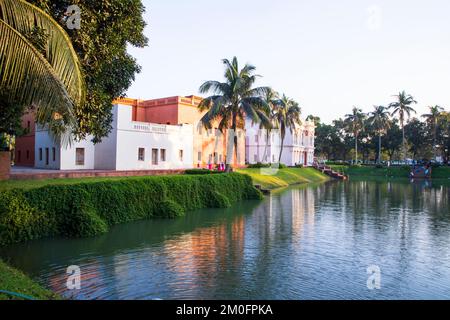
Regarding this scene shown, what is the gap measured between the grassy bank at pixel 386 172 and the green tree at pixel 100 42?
58.9 m

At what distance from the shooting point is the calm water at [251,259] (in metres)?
9.09

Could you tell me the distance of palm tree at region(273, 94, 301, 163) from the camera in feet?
174

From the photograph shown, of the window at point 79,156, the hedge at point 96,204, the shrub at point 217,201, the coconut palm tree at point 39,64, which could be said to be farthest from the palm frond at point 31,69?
the window at point 79,156

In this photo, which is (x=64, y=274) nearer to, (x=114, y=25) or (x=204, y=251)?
(x=204, y=251)

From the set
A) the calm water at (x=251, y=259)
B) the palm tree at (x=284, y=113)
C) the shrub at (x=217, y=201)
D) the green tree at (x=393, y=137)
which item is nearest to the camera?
the calm water at (x=251, y=259)

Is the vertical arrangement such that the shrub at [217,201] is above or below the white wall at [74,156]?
below

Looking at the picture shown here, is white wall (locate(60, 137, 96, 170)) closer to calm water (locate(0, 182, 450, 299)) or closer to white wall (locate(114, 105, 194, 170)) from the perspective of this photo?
white wall (locate(114, 105, 194, 170))

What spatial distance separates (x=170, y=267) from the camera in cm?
1085

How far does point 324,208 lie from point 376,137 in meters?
66.0

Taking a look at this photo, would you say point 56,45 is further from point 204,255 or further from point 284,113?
point 284,113

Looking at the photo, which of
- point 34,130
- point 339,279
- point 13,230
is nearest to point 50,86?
point 13,230

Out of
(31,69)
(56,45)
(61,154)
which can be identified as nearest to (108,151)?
(61,154)

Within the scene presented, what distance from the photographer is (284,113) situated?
54.2 metres

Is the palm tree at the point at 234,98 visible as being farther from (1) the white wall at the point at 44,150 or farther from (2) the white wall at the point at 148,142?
(1) the white wall at the point at 44,150
